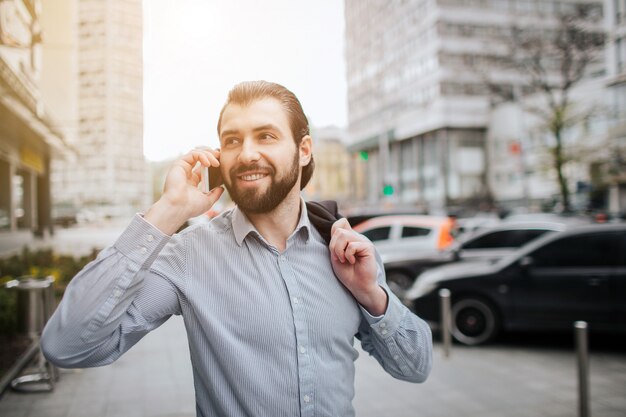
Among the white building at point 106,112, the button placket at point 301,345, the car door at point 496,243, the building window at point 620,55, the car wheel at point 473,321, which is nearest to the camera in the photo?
the button placket at point 301,345

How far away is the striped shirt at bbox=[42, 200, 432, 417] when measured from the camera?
5.06ft

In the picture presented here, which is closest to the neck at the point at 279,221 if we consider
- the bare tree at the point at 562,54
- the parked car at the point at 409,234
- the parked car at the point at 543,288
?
the parked car at the point at 543,288

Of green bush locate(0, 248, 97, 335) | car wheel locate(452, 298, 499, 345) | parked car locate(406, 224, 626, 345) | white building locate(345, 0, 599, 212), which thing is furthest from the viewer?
white building locate(345, 0, 599, 212)

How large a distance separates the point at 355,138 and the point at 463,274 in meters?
63.9

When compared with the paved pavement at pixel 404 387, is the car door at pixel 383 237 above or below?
above

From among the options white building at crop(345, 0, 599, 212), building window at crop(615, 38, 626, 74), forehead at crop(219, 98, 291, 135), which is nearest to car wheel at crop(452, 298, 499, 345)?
forehead at crop(219, 98, 291, 135)

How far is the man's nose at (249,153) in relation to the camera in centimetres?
173

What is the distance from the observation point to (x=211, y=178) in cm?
175

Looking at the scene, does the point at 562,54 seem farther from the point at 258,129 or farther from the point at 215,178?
the point at 215,178

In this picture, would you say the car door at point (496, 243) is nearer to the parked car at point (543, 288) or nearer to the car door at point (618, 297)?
the parked car at point (543, 288)

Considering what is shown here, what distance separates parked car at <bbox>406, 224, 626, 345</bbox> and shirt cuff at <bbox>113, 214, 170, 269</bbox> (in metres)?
6.76

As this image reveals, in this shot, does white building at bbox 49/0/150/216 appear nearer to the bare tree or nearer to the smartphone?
the smartphone

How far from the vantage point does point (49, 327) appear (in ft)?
5.03

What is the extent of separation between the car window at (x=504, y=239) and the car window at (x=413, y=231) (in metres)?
2.10
